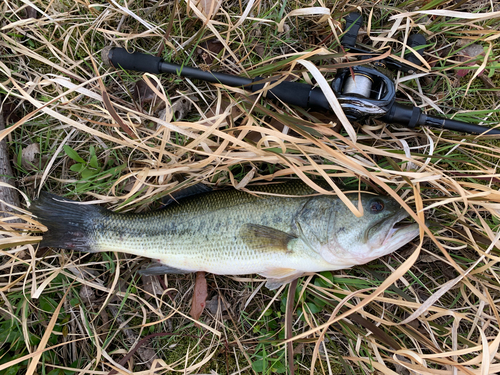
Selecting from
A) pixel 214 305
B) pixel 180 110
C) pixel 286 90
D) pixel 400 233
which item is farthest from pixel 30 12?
pixel 400 233

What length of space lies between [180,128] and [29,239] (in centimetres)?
176

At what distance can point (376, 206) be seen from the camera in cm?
268

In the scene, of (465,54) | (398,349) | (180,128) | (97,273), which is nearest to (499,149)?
(465,54)

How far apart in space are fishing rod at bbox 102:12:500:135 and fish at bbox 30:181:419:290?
2.37 ft

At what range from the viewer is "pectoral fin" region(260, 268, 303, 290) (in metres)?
2.89

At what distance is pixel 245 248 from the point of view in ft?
9.29

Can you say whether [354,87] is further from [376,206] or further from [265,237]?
[265,237]

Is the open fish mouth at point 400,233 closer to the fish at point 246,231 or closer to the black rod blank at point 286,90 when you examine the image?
the fish at point 246,231

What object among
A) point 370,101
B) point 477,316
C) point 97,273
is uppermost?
point 370,101

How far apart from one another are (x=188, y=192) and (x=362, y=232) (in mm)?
1631

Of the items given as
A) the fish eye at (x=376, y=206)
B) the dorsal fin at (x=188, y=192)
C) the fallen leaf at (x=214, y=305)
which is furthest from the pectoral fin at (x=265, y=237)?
the fallen leaf at (x=214, y=305)

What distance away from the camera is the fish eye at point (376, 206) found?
267cm

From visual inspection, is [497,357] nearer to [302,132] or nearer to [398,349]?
[398,349]

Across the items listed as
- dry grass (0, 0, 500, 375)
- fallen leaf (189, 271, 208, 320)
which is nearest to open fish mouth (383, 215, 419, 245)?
dry grass (0, 0, 500, 375)
